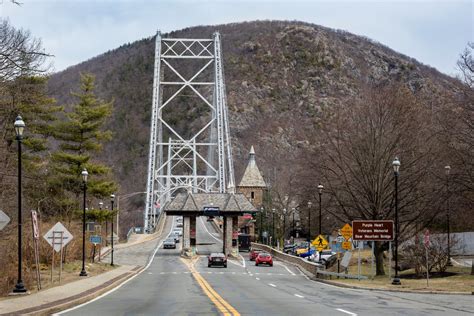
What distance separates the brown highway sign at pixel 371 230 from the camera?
3828 centimetres

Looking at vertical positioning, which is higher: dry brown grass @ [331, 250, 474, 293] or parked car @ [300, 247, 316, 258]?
dry brown grass @ [331, 250, 474, 293]

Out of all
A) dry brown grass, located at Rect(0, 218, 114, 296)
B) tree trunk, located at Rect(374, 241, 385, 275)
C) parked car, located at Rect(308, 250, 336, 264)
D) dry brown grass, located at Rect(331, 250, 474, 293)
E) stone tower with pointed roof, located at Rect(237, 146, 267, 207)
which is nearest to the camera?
dry brown grass, located at Rect(0, 218, 114, 296)

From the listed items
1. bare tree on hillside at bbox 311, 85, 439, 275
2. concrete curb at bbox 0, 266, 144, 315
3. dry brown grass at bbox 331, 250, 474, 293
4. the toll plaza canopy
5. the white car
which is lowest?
the white car

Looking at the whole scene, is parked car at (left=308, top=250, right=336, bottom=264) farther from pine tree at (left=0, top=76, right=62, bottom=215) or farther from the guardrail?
pine tree at (left=0, top=76, right=62, bottom=215)

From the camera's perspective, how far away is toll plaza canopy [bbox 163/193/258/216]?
74000mm

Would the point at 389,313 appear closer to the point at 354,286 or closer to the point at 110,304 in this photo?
the point at 110,304

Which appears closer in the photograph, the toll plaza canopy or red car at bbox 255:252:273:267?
red car at bbox 255:252:273:267

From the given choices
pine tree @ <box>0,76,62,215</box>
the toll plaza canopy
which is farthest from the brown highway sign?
the toll plaza canopy

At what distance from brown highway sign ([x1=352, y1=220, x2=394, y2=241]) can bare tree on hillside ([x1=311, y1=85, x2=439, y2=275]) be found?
7584 mm

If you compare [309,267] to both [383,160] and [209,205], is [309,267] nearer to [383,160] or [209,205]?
[383,160]

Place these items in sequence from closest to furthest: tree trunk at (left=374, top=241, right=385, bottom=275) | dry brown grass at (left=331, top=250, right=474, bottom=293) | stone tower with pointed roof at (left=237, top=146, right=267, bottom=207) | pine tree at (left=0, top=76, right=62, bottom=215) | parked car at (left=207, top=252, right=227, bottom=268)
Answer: dry brown grass at (left=331, top=250, right=474, bottom=293) < pine tree at (left=0, top=76, right=62, bottom=215) < tree trunk at (left=374, top=241, right=385, bottom=275) < parked car at (left=207, top=252, right=227, bottom=268) < stone tower with pointed roof at (left=237, top=146, right=267, bottom=207)

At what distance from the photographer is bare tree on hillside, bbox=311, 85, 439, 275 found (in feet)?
152

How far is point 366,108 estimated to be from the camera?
48.4m

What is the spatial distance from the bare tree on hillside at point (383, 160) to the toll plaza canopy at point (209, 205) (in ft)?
84.2
